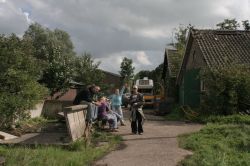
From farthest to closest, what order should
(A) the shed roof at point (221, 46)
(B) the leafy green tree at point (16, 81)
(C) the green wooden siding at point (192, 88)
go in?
1. (C) the green wooden siding at point (192, 88)
2. (A) the shed roof at point (221, 46)
3. (B) the leafy green tree at point (16, 81)

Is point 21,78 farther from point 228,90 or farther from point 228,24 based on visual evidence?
point 228,24

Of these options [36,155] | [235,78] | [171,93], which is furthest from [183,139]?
[171,93]

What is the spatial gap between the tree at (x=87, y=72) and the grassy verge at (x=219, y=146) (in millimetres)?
20840

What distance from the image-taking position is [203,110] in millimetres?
21859

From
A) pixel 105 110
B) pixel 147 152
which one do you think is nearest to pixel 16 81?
pixel 105 110

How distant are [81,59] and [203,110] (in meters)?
17.9

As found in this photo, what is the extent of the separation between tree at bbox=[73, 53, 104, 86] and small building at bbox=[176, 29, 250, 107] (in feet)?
29.9

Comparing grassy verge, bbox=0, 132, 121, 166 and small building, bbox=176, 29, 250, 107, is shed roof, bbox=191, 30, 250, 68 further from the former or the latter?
grassy verge, bbox=0, 132, 121, 166

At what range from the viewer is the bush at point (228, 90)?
2066 centimetres

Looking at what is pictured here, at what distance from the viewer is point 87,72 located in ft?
119

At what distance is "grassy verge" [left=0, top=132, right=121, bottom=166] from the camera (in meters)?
9.67

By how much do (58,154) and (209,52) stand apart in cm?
1680

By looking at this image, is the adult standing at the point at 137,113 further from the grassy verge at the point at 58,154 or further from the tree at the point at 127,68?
the tree at the point at 127,68

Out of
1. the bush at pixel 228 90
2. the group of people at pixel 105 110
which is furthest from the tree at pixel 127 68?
the group of people at pixel 105 110
